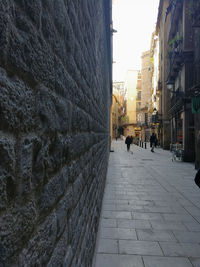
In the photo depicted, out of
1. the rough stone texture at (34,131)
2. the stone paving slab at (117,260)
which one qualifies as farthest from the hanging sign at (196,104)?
the rough stone texture at (34,131)

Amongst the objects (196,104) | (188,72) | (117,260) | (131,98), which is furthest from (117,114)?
(117,260)

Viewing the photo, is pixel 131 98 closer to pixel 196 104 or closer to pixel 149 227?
pixel 196 104

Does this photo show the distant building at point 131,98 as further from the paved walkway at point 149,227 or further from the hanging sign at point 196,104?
the paved walkway at point 149,227

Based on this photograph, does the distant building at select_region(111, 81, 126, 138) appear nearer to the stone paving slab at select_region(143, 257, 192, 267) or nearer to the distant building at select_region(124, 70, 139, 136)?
the distant building at select_region(124, 70, 139, 136)

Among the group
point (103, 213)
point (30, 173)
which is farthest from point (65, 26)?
point (103, 213)

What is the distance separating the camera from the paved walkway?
11.2ft

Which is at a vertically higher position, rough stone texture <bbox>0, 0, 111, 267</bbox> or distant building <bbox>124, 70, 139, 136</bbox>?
distant building <bbox>124, 70, 139, 136</bbox>

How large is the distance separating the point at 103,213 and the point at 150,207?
3.99 feet

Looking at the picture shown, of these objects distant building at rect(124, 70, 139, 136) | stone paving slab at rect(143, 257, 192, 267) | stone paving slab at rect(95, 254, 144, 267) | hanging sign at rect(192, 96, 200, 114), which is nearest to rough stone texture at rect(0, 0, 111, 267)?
stone paving slab at rect(95, 254, 144, 267)

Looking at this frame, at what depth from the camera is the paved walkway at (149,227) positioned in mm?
3412

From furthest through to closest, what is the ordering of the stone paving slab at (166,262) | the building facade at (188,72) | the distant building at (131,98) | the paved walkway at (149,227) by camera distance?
the distant building at (131,98)
the building facade at (188,72)
the paved walkway at (149,227)
the stone paving slab at (166,262)

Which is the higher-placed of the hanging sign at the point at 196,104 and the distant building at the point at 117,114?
the distant building at the point at 117,114

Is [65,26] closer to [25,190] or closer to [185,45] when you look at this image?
[25,190]

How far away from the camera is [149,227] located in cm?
453
